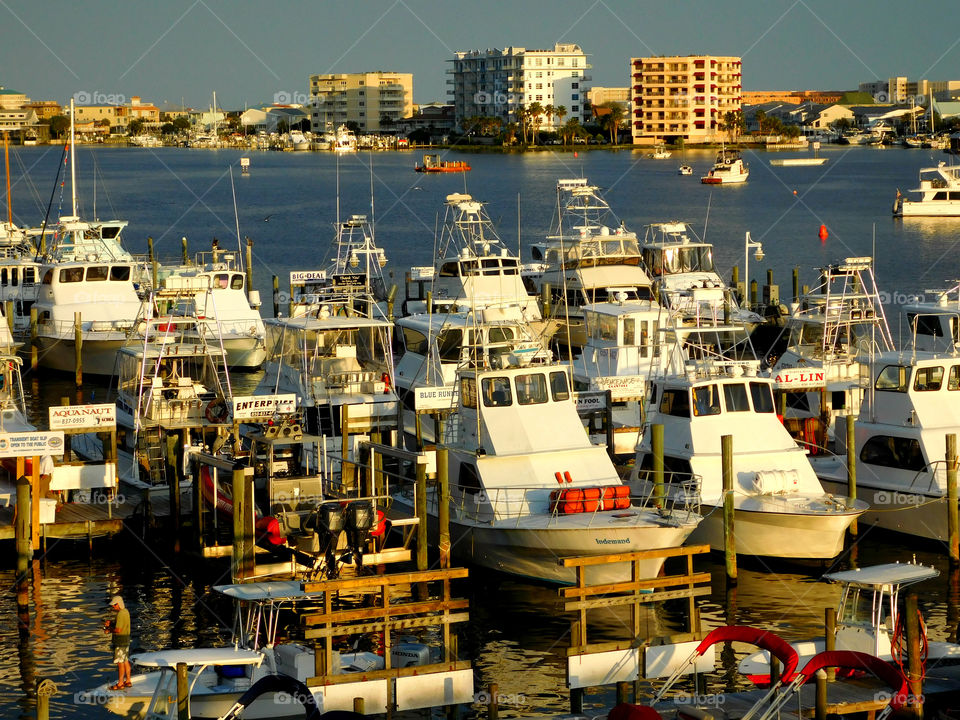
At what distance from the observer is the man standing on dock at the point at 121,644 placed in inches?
733

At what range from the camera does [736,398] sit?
2689cm

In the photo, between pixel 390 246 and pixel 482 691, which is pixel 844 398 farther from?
pixel 390 246

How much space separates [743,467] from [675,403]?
5.83 feet

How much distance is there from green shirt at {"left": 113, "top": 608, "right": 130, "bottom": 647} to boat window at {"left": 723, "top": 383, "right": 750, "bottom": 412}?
11.5 m

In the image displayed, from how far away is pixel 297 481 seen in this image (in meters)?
24.6

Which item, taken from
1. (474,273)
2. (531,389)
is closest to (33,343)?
(474,273)

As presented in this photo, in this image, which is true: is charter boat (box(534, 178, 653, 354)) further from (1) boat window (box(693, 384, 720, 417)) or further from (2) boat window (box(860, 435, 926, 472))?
(1) boat window (box(693, 384, 720, 417))

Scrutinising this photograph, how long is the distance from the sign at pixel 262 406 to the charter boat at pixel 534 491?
2.76m

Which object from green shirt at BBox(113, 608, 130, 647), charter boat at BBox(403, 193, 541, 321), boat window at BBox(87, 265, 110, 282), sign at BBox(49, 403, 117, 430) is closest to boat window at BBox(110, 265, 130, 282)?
boat window at BBox(87, 265, 110, 282)

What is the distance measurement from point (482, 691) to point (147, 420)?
12.1 meters

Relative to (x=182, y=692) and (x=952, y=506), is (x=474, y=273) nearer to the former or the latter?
(x=952, y=506)

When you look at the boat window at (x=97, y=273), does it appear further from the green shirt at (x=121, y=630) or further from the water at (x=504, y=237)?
the green shirt at (x=121, y=630)

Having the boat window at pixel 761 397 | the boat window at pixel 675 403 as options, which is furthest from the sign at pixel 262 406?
the boat window at pixel 761 397

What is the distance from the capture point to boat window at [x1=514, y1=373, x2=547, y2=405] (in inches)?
1038
